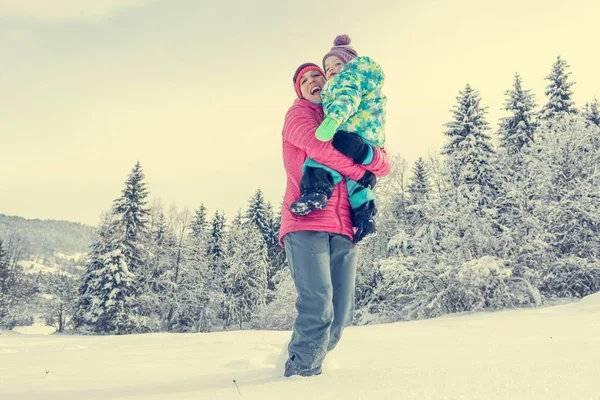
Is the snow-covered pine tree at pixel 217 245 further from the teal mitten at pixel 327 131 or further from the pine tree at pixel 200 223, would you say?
the teal mitten at pixel 327 131

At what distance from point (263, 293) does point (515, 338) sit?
29.6m

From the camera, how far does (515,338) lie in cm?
299

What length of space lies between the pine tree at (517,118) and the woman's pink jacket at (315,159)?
2165cm

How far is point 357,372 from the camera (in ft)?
6.11

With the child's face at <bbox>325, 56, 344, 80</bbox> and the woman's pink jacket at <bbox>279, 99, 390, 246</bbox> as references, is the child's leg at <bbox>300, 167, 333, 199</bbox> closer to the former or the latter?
the woman's pink jacket at <bbox>279, 99, 390, 246</bbox>

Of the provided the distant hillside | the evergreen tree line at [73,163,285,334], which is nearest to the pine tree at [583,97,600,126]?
the evergreen tree line at [73,163,285,334]

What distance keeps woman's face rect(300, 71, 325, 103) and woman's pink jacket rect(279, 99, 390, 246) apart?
0.07 meters

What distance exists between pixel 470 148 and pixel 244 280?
19.5 metres

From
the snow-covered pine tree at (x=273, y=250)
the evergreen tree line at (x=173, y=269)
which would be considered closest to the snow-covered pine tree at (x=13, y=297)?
the evergreen tree line at (x=173, y=269)

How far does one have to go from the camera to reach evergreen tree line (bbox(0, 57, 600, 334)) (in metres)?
13.7

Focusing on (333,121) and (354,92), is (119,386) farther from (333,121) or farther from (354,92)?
(354,92)

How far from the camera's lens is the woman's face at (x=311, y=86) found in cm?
242

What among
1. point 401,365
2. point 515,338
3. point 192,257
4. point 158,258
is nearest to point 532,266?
point 515,338

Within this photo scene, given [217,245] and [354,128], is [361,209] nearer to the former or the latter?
[354,128]
